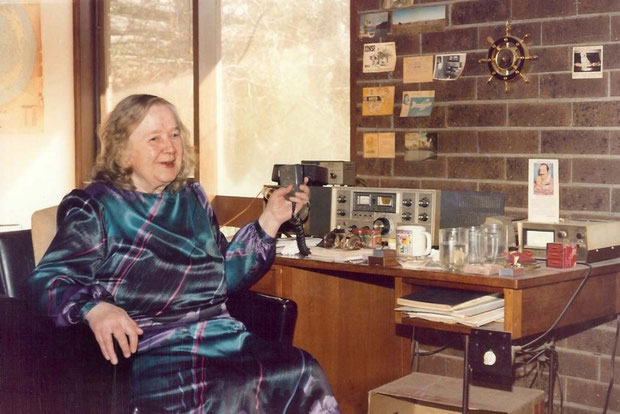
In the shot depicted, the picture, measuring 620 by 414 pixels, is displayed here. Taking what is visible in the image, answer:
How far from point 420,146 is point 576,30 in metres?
0.76

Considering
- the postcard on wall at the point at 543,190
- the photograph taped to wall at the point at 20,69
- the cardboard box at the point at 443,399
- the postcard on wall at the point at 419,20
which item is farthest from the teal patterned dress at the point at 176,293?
the photograph taped to wall at the point at 20,69

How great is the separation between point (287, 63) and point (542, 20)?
4.47ft

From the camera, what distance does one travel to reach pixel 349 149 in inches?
157

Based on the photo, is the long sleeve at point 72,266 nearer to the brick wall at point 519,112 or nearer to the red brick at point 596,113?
the brick wall at point 519,112

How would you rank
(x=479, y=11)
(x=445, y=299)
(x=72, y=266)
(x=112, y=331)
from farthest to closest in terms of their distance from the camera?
(x=479, y=11) → (x=445, y=299) → (x=72, y=266) → (x=112, y=331)

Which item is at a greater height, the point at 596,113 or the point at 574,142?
the point at 596,113

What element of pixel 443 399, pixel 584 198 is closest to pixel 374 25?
pixel 584 198

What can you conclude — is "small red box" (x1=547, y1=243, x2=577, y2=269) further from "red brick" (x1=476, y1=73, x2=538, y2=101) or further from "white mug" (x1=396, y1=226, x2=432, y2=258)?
"red brick" (x1=476, y1=73, x2=538, y2=101)

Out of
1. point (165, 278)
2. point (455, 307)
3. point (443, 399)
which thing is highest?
point (165, 278)

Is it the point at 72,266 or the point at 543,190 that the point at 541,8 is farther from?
the point at 72,266

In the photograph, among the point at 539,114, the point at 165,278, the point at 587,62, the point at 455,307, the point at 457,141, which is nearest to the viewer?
the point at 165,278

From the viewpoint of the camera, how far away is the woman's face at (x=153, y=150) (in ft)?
9.00

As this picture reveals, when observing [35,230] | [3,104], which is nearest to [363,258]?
[35,230]

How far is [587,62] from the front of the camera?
10.5 ft
